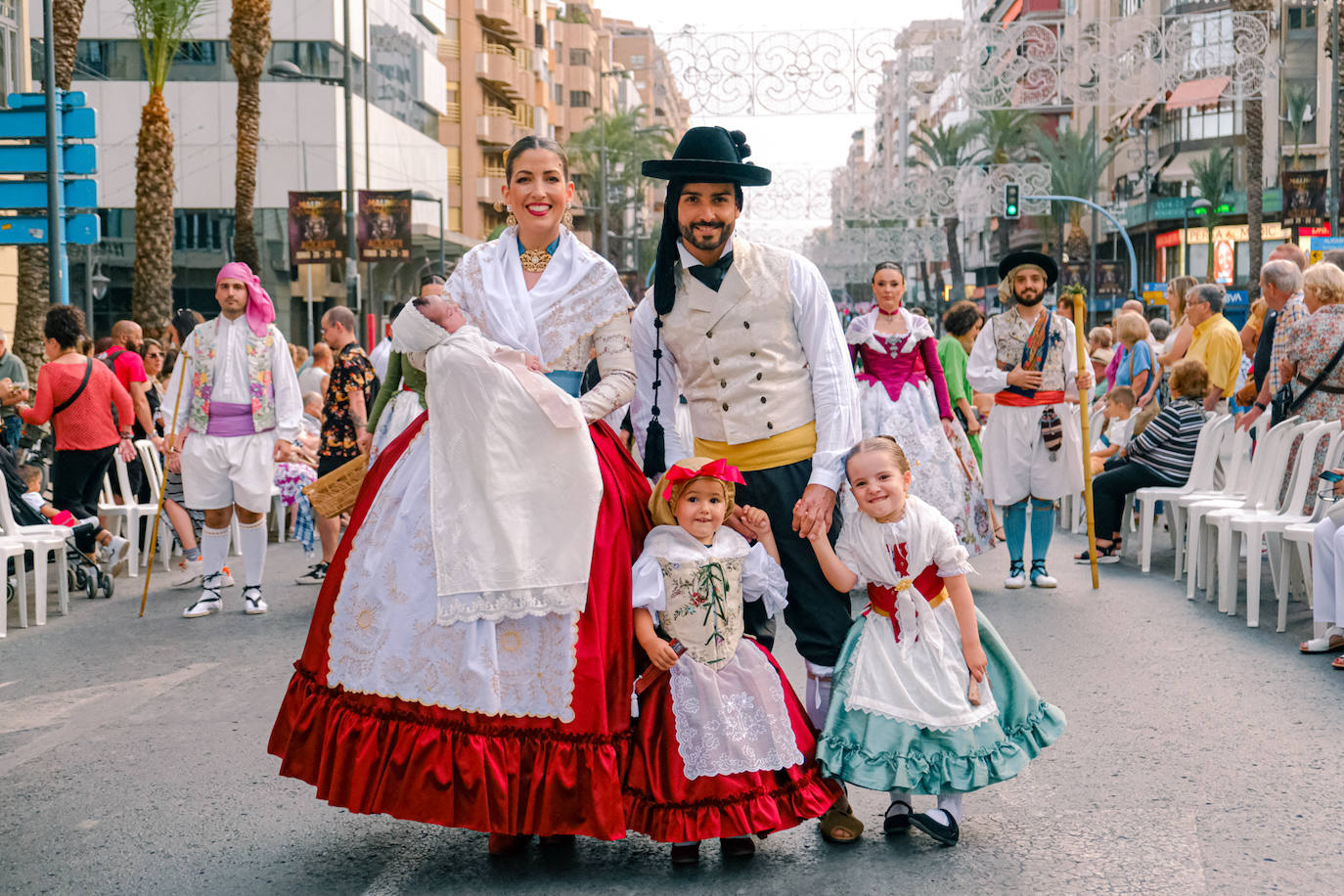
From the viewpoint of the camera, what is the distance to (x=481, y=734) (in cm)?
412

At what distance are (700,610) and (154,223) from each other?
23070 millimetres

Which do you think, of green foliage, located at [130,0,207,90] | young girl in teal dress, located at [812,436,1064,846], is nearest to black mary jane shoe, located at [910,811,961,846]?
young girl in teal dress, located at [812,436,1064,846]

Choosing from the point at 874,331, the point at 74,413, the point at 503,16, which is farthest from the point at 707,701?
the point at 503,16

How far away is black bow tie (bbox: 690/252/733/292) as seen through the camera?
15.1 feet

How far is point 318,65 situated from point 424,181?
1132 cm

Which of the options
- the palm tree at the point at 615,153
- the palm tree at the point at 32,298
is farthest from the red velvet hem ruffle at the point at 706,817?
the palm tree at the point at 615,153

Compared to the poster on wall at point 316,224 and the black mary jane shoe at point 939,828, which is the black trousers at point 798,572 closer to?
the black mary jane shoe at point 939,828

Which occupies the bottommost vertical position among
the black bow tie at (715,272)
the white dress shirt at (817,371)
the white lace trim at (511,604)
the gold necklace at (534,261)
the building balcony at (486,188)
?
the white lace trim at (511,604)

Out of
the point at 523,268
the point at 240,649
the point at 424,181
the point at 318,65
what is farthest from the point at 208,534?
the point at 424,181

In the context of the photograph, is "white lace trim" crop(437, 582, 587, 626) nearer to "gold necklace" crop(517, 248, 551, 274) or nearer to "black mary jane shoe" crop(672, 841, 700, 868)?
"black mary jane shoe" crop(672, 841, 700, 868)

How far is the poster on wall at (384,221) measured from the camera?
1209 inches

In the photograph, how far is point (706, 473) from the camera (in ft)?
14.1

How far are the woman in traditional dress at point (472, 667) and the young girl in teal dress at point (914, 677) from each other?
26.2 inches

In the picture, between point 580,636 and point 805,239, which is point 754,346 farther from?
point 805,239
